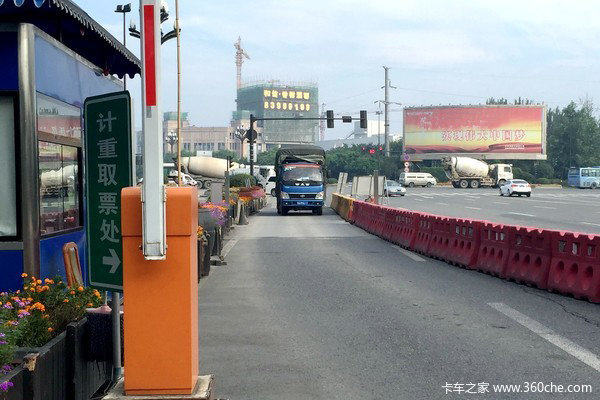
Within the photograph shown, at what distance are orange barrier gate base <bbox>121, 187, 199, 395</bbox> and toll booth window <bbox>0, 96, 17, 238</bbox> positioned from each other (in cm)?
284

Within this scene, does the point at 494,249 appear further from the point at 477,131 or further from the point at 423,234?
the point at 477,131

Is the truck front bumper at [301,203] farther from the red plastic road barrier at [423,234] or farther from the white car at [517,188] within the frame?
the white car at [517,188]

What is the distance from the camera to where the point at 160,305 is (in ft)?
15.6

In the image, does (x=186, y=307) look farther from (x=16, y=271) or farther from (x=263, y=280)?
(x=263, y=280)

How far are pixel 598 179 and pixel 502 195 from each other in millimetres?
32418

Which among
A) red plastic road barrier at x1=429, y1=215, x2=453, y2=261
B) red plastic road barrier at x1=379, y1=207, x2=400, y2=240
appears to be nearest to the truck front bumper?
red plastic road barrier at x1=379, y1=207, x2=400, y2=240

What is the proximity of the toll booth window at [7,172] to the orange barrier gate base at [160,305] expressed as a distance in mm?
2835

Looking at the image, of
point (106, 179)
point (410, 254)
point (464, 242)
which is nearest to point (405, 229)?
point (410, 254)

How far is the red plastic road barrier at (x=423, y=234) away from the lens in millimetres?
19594

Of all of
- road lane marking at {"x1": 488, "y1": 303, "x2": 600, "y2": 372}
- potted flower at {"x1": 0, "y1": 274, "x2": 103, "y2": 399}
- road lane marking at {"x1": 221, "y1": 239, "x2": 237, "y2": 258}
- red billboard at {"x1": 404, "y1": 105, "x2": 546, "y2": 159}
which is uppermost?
red billboard at {"x1": 404, "y1": 105, "x2": 546, "y2": 159}

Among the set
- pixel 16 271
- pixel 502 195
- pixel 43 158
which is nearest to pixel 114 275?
pixel 16 271

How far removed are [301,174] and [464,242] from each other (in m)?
25.3

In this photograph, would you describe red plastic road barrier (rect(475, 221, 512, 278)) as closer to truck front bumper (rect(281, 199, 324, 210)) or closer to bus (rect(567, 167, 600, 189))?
truck front bumper (rect(281, 199, 324, 210))

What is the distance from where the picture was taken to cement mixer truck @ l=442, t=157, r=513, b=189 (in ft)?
310
